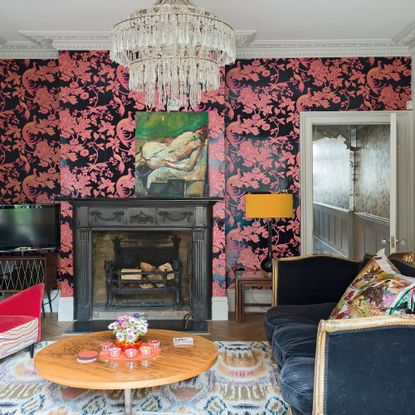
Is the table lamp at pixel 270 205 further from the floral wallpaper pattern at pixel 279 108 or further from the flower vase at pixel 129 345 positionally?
the flower vase at pixel 129 345

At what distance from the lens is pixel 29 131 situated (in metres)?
5.91

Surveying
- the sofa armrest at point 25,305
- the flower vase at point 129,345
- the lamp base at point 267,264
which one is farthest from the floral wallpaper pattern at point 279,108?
the flower vase at point 129,345

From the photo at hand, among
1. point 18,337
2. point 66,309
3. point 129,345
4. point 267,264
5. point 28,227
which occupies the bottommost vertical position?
point 66,309

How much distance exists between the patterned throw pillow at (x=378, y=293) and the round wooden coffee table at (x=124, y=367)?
838mm

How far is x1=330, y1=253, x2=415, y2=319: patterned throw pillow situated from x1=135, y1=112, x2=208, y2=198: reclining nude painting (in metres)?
2.32

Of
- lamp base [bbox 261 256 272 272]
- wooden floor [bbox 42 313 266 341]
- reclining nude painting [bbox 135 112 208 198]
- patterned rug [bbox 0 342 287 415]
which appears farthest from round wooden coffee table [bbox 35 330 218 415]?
reclining nude painting [bbox 135 112 208 198]

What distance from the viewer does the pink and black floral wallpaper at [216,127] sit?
17.9 ft

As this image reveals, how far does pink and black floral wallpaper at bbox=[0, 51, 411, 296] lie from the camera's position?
546cm

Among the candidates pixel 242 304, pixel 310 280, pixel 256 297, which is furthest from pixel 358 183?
pixel 310 280

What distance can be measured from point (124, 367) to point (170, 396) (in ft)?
1.89

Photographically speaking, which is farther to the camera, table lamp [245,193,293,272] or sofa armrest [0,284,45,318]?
table lamp [245,193,293,272]

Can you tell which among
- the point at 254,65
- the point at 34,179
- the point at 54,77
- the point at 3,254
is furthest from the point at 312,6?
the point at 3,254

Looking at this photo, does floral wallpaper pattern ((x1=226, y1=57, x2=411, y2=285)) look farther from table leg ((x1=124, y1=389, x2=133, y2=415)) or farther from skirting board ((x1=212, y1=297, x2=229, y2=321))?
table leg ((x1=124, y1=389, x2=133, y2=415))

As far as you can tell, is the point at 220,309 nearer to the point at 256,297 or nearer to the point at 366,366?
the point at 256,297
